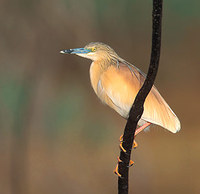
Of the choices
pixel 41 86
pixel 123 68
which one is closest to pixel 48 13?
pixel 41 86

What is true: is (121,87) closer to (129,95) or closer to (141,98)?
(129,95)

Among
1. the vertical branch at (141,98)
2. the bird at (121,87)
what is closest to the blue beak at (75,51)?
the bird at (121,87)

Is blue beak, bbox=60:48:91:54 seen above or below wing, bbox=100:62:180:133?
above

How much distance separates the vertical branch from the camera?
1.48 ft

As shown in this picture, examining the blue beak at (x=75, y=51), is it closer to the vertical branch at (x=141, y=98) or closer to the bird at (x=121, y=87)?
the bird at (x=121, y=87)

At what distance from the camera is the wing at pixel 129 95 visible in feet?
2.30

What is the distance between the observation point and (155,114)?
70 cm

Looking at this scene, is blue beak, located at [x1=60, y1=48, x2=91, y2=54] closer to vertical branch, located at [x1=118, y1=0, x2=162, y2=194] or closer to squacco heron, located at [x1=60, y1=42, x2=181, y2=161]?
squacco heron, located at [x1=60, y1=42, x2=181, y2=161]

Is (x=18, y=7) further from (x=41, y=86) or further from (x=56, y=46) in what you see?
(x=41, y=86)

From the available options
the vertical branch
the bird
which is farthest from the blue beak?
the vertical branch

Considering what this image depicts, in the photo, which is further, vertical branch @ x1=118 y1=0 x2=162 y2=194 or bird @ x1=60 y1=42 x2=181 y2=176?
bird @ x1=60 y1=42 x2=181 y2=176

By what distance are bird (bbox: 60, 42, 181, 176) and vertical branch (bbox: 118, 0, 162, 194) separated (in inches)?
2.8

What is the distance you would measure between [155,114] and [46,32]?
0.93 metres

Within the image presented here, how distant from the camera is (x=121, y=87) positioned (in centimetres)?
71
